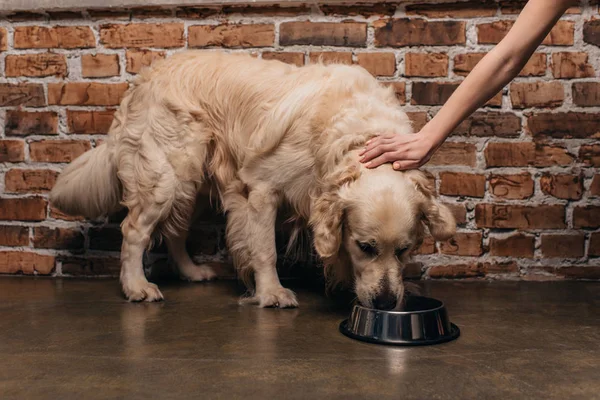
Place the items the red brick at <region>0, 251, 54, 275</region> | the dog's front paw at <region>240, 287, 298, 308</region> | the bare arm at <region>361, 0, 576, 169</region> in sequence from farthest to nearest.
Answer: the red brick at <region>0, 251, 54, 275</region> < the dog's front paw at <region>240, 287, 298, 308</region> < the bare arm at <region>361, 0, 576, 169</region>

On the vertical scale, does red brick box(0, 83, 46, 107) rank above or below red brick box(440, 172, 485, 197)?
above

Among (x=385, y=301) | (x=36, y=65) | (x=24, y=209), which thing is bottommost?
(x=385, y=301)

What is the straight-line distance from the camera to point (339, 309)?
234 cm

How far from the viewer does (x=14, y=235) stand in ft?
9.79

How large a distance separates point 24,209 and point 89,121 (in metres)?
0.54

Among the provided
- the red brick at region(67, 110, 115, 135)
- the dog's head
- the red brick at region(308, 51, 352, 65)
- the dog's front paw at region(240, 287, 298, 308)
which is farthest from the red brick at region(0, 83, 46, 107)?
the dog's head

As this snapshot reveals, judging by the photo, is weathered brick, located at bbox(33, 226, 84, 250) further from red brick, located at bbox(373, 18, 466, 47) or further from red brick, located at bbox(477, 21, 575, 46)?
red brick, located at bbox(477, 21, 575, 46)

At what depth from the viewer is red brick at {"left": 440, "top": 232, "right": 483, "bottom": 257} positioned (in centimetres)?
283

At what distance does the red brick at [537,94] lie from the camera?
9.02ft

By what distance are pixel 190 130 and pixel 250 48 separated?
571 mm

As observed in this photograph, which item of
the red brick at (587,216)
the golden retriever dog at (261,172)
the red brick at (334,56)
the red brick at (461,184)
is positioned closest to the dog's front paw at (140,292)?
the golden retriever dog at (261,172)

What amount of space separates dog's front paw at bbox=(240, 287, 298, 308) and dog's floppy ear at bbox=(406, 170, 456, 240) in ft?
1.98

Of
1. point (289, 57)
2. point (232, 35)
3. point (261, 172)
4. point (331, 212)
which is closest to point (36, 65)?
point (232, 35)

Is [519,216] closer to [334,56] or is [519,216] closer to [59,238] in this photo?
[334,56]
